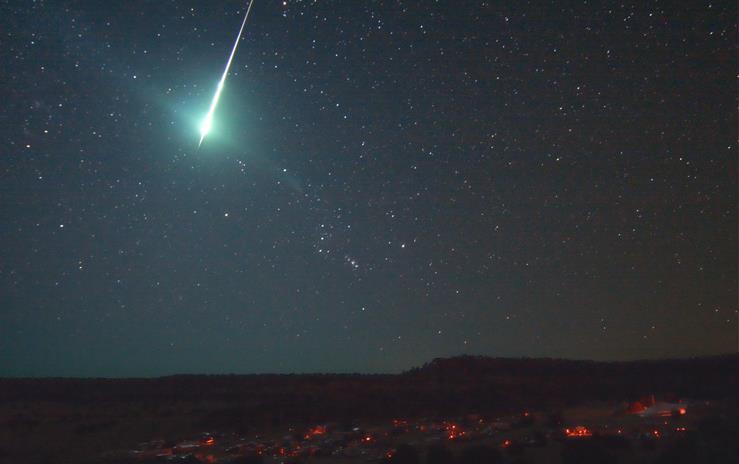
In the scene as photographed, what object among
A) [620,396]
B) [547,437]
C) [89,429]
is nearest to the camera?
[547,437]

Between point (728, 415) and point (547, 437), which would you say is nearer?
point (728, 415)

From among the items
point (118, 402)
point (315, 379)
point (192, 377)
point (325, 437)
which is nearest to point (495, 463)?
point (325, 437)

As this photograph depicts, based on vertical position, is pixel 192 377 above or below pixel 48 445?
above

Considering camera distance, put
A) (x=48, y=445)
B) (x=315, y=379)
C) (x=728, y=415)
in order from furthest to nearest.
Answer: (x=315, y=379) → (x=48, y=445) → (x=728, y=415)

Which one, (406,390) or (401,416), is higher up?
(406,390)

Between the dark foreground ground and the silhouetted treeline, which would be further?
the silhouetted treeline

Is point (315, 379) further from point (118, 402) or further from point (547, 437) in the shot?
point (547, 437)

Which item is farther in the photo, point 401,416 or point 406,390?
point 406,390

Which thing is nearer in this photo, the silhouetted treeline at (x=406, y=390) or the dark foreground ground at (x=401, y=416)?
the dark foreground ground at (x=401, y=416)
